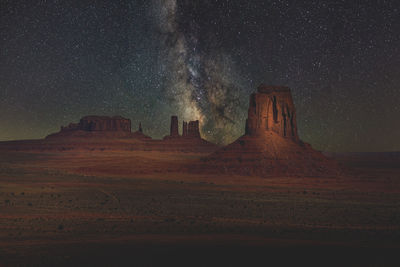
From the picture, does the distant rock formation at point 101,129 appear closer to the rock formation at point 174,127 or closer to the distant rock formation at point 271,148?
the rock formation at point 174,127

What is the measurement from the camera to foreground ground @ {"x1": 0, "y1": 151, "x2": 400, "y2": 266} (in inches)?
744

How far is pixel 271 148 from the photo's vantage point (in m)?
63.0

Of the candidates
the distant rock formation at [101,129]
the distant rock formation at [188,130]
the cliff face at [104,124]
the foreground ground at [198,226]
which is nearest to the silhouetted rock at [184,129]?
the distant rock formation at [188,130]

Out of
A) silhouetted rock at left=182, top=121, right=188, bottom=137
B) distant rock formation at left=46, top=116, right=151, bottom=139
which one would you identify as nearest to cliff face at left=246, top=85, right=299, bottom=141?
distant rock formation at left=46, top=116, right=151, bottom=139

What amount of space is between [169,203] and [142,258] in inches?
754

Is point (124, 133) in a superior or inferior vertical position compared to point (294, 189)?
superior

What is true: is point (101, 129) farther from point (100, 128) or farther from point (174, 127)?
point (174, 127)

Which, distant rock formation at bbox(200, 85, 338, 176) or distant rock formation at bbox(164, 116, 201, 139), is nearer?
distant rock formation at bbox(200, 85, 338, 176)

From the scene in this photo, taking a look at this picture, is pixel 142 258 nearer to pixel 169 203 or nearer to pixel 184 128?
pixel 169 203

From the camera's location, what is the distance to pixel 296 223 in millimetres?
27969

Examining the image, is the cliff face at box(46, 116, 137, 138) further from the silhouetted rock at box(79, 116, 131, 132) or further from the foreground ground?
the foreground ground

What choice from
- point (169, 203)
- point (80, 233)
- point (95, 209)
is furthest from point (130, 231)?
point (169, 203)

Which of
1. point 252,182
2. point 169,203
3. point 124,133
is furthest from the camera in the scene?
point 124,133

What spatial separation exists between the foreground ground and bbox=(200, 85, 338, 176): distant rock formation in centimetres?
1230
